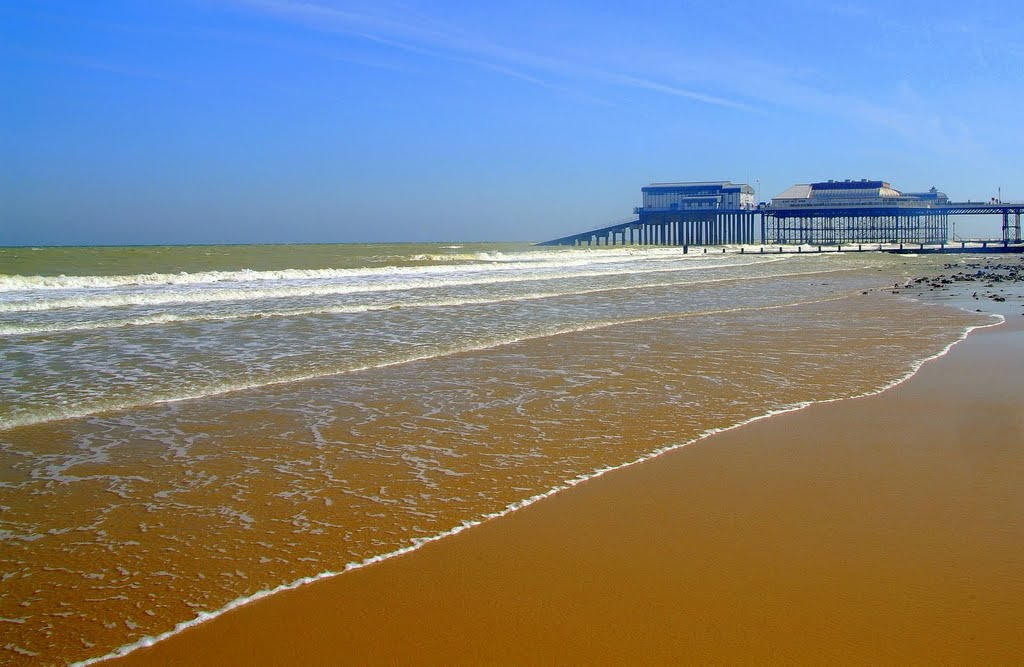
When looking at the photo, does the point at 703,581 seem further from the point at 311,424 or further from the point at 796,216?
the point at 796,216

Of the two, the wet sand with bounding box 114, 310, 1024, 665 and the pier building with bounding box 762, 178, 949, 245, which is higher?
the pier building with bounding box 762, 178, 949, 245

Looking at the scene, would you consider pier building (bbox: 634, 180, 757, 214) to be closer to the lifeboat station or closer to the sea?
the lifeboat station

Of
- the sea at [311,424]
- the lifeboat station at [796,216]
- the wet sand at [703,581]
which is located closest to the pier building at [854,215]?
the lifeboat station at [796,216]

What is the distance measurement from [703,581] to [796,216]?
96.1 meters

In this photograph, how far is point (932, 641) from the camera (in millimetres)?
2889

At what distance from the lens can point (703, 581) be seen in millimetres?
3412

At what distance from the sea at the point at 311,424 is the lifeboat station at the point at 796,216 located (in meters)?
80.5

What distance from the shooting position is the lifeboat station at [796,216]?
300 feet

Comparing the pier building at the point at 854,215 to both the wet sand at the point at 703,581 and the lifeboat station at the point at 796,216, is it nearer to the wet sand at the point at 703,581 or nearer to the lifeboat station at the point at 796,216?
the lifeboat station at the point at 796,216

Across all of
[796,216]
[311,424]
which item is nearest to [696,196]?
[796,216]

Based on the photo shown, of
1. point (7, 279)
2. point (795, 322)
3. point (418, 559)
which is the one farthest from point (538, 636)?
point (7, 279)

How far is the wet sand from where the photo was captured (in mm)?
2893

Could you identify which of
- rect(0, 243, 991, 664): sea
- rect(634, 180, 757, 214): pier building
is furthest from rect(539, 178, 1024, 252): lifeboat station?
rect(0, 243, 991, 664): sea

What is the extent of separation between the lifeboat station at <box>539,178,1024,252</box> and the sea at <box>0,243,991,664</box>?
3171 inches
